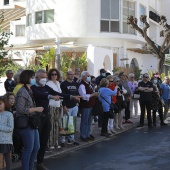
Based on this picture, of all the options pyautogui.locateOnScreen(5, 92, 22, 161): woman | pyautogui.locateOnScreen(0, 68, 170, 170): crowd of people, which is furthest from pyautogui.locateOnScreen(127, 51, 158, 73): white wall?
pyautogui.locateOnScreen(5, 92, 22, 161): woman

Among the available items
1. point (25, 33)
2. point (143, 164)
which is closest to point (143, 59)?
point (25, 33)

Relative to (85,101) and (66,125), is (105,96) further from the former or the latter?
(66,125)

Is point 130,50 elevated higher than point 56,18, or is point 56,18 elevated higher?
point 56,18

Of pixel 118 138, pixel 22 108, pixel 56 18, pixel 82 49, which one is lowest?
pixel 118 138

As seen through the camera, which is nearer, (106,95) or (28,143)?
(28,143)

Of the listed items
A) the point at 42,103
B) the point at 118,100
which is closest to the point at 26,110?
the point at 42,103

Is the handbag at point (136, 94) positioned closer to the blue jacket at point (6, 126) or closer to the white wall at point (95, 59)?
the blue jacket at point (6, 126)

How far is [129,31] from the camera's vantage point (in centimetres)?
3684

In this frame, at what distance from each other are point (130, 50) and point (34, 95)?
31781 mm

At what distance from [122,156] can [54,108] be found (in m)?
2.00

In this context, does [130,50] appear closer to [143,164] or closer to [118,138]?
[118,138]

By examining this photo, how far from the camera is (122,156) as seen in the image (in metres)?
9.93

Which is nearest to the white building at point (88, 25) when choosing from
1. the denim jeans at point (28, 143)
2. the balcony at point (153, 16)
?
the balcony at point (153, 16)

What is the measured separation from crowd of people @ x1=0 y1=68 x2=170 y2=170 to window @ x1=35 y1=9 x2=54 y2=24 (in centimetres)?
1981
